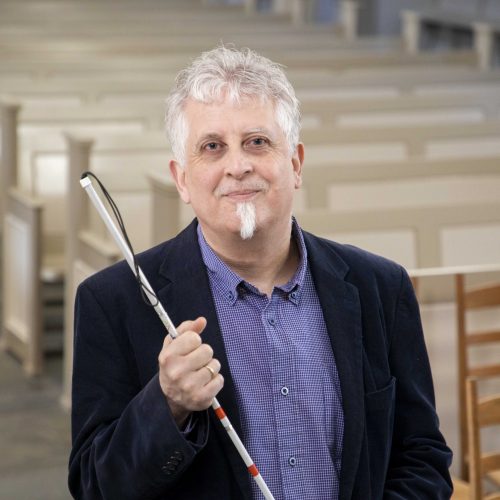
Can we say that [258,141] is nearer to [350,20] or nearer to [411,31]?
[411,31]

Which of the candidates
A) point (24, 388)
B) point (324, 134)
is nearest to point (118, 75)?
point (324, 134)

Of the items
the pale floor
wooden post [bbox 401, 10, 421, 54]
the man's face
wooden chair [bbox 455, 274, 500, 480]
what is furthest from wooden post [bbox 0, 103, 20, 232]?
wooden post [bbox 401, 10, 421, 54]

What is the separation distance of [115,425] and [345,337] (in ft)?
1.25

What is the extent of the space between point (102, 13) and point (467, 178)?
6918 mm

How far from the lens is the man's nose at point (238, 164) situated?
1.77 metres

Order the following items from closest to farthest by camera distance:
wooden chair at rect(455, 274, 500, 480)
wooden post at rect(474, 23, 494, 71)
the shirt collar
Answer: the shirt collar → wooden chair at rect(455, 274, 500, 480) → wooden post at rect(474, 23, 494, 71)

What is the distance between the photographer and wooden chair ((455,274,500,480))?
159 inches

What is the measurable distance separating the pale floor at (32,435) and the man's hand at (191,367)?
3363 millimetres

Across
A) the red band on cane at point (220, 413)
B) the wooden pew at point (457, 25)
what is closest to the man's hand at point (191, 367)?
the red band on cane at point (220, 413)

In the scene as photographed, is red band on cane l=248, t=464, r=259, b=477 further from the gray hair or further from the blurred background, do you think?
the blurred background

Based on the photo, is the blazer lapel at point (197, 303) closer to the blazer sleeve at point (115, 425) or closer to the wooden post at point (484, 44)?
the blazer sleeve at point (115, 425)

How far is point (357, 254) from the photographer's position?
200 cm

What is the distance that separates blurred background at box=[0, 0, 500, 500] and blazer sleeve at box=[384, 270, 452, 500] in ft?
6.56

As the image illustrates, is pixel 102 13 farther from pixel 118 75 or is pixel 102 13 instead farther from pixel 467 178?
pixel 467 178
